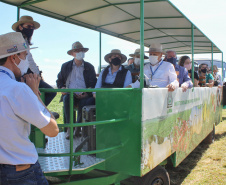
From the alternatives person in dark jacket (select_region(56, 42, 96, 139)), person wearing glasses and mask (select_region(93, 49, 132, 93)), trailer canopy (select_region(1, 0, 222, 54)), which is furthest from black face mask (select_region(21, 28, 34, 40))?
person wearing glasses and mask (select_region(93, 49, 132, 93))

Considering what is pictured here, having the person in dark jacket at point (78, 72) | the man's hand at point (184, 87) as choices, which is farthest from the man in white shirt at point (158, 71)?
the person in dark jacket at point (78, 72)

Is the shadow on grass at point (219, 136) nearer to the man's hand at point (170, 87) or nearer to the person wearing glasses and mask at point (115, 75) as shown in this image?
the person wearing glasses and mask at point (115, 75)

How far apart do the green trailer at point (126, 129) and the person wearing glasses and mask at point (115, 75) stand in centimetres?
91

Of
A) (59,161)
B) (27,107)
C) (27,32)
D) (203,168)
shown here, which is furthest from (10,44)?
(203,168)

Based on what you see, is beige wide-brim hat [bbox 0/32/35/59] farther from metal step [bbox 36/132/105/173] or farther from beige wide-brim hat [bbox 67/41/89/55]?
beige wide-brim hat [bbox 67/41/89/55]

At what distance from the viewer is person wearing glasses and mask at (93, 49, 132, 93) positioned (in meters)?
4.20

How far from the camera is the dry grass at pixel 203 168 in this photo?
168 inches

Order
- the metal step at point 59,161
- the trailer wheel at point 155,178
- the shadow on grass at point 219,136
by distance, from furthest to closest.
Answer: the shadow on grass at point 219,136 → the trailer wheel at point 155,178 → the metal step at point 59,161

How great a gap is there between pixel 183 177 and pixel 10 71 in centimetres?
382

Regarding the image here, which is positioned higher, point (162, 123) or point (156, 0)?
point (156, 0)

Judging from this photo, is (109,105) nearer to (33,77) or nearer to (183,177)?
(33,77)

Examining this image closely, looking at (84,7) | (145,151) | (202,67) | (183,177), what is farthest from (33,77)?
(202,67)

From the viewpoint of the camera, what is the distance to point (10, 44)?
5.67 ft

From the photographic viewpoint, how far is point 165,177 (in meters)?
3.25
